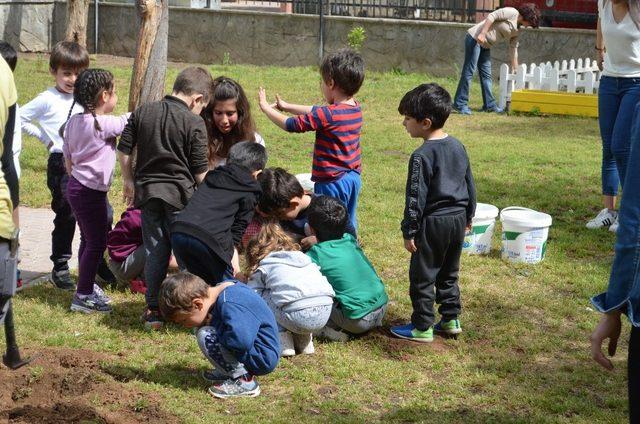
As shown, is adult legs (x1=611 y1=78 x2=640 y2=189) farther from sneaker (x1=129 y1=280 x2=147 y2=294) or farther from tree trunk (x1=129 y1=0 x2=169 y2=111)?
tree trunk (x1=129 y1=0 x2=169 y2=111)

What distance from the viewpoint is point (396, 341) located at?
554 cm

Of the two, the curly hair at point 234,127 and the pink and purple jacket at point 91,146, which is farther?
the curly hair at point 234,127

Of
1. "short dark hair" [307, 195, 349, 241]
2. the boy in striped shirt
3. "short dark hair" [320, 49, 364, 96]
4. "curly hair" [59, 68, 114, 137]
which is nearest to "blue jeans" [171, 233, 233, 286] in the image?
"short dark hair" [307, 195, 349, 241]

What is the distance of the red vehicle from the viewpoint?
17.6 meters

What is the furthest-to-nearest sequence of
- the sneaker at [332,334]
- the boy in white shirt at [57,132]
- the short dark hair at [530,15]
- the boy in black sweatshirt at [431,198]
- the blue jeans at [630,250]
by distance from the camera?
the short dark hair at [530,15], the boy in white shirt at [57,132], the sneaker at [332,334], the boy in black sweatshirt at [431,198], the blue jeans at [630,250]

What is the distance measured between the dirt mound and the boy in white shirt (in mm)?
1387

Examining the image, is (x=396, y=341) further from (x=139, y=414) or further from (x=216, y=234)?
(x=139, y=414)

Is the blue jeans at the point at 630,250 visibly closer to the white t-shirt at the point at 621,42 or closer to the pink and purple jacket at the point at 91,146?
the pink and purple jacket at the point at 91,146

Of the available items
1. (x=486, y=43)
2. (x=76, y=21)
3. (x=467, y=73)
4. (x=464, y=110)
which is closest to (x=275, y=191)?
(x=76, y=21)

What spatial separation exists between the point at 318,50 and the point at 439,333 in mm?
13713

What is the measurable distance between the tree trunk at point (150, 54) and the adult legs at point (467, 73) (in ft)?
22.4

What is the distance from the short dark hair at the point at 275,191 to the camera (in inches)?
220

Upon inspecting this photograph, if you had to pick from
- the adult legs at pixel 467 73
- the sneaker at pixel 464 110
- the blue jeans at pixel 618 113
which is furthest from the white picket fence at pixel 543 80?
the blue jeans at pixel 618 113

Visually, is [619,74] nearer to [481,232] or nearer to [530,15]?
[481,232]
